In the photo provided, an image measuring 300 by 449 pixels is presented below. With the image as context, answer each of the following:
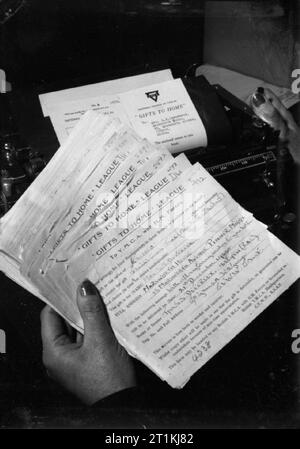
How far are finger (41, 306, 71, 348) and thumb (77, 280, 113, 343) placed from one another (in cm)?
18

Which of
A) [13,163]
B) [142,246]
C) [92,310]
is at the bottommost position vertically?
[92,310]

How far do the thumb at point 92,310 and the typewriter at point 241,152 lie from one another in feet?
1.32

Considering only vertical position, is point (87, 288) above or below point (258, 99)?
below

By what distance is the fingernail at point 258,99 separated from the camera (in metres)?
1.39

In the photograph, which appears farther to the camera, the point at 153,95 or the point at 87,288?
the point at 153,95

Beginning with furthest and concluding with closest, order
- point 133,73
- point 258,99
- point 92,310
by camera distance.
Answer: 1. point 258,99
2. point 133,73
3. point 92,310

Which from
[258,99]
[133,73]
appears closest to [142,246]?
[133,73]

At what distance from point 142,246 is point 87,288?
0.13 meters

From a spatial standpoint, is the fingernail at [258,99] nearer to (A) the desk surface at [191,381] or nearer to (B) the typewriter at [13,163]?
(A) the desk surface at [191,381]

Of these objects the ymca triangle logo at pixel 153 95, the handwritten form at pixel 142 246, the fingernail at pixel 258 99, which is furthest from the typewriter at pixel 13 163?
the fingernail at pixel 258 99

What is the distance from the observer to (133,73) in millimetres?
1285

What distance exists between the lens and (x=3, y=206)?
1160 millimetres

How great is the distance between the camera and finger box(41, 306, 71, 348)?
3.76 feet

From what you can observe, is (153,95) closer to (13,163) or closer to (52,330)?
(13,163)
